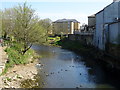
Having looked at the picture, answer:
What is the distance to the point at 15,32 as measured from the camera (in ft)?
86.5

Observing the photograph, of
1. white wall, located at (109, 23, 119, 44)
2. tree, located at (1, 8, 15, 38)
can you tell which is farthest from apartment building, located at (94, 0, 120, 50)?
tree, located at (1, 8, 15, 38)

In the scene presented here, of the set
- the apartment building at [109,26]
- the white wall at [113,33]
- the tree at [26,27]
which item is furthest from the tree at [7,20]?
the white wall at [113,33]

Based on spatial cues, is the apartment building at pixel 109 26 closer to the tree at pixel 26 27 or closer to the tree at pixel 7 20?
the tree at pixel 26 27

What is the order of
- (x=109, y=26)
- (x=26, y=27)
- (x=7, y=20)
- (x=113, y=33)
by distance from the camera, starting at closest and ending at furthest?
1. (x=26, y=27)
2. (x=113, y=33)
3. (x=109, y=26)
4. (x=7, y=20)

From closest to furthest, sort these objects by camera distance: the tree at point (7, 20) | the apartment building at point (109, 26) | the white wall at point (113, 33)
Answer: the white wall at point (113, 33) < the apartment building at point (109, 26) < the tree at point (7, 20)

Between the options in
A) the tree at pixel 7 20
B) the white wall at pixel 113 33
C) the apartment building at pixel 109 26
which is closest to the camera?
the white wall at pixel 113 33

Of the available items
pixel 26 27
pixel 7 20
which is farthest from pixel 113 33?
pixel 7 20

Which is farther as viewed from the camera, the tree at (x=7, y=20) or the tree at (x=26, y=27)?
the tree at (x=7, y=20)

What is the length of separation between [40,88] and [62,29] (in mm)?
78952

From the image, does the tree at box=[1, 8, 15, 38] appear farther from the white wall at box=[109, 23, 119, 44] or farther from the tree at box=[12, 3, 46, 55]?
the white wall at box=[109, 23, 119, 44]

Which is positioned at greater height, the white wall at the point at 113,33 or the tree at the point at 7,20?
the tree at the point at 7,20

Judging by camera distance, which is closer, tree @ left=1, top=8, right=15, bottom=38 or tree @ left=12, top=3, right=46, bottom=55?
tree @ left=12, top=3, right=46, bottom=55

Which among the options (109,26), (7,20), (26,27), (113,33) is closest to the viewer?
(26,27)

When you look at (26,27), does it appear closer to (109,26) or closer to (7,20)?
Answer: (109,26)
